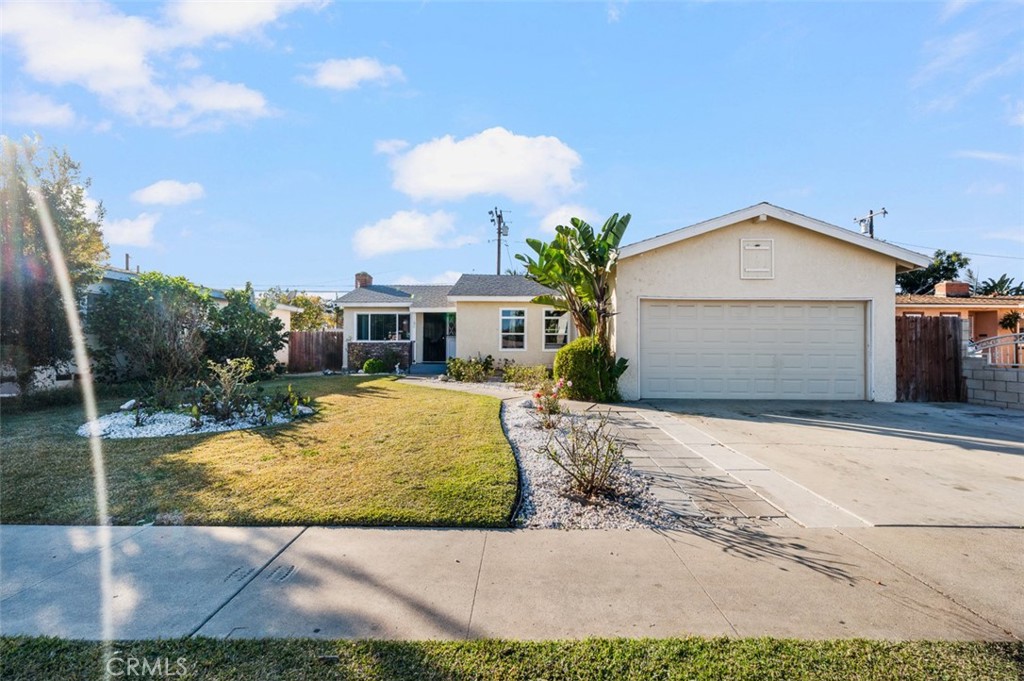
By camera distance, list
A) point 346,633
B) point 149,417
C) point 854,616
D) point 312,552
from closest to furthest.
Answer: point 346,633
point 854,616
point 312,552
point 149,417

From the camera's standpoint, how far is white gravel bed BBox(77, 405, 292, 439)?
302 inches

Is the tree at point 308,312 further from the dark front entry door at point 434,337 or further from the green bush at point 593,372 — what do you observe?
the green bush at point 593,372

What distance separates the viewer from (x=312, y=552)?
140 inches

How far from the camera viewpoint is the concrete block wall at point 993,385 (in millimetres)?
10297

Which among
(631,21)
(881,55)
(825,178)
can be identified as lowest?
(825,178)

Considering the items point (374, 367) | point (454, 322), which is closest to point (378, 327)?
point (374, 367)

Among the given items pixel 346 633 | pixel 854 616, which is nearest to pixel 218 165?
pixel 346 633

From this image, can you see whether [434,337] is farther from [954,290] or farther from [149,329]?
[954,290]

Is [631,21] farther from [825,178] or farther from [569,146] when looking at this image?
[825,178]

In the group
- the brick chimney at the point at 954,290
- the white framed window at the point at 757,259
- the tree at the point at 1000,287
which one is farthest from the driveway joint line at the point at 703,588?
the tree at the point at 1000,287

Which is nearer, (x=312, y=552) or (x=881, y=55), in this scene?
(x=312, y=552)

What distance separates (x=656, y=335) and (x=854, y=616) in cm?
919

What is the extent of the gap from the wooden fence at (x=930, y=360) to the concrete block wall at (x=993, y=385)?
24 cm

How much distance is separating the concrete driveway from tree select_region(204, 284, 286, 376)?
1283 centimetres
